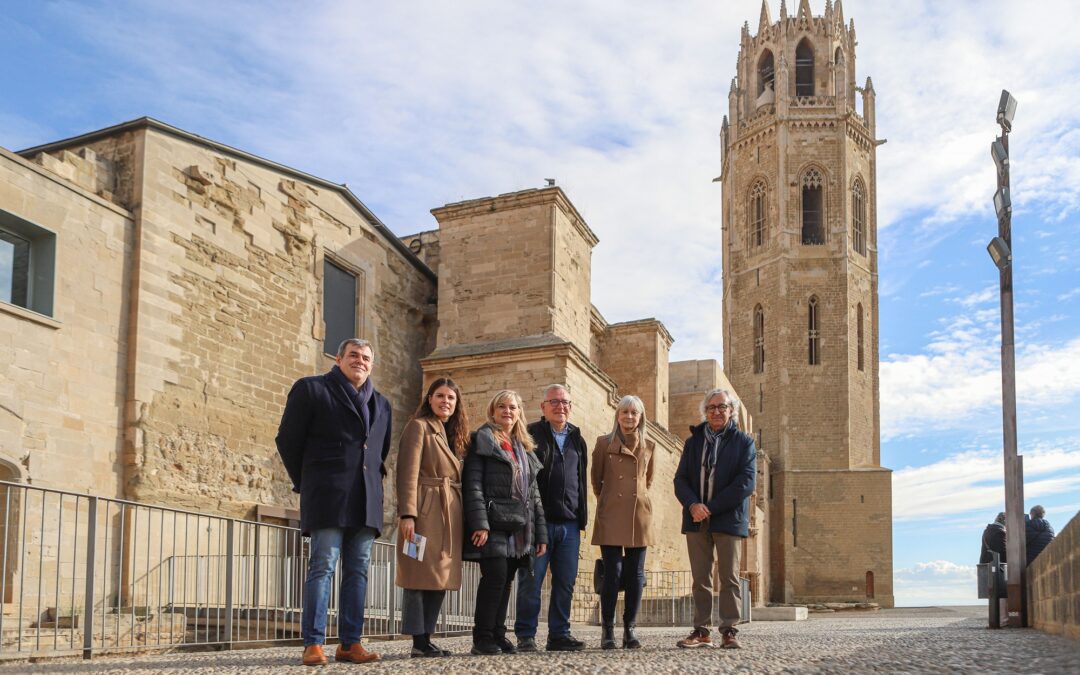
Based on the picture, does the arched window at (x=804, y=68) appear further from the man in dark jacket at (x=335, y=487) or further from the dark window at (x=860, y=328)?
the man in dark jacket at (x=335, y=487)

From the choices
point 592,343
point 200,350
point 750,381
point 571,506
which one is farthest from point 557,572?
point 750,381

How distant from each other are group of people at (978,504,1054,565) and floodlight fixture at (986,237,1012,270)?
313cm

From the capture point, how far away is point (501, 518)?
6613 mm

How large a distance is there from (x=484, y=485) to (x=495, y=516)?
204 millimetres

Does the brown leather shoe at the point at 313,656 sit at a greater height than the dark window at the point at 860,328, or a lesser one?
lesser

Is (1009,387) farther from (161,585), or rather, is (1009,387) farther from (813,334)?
(813,334)

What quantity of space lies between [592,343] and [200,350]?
11.7 m

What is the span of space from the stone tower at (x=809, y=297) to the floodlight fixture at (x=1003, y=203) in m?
37.3

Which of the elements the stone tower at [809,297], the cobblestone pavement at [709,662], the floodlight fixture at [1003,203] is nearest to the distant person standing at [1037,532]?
the floodlight fixture at [1003,203]

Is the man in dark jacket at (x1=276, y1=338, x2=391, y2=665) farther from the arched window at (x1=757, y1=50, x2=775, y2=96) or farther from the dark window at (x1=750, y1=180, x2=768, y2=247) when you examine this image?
the arched window at (x1=757, y1=50, x2=775, y2=96)

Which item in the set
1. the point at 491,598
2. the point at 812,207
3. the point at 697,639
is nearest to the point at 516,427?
the point at 491,598

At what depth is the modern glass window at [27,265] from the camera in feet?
38.3

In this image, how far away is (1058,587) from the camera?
851cm

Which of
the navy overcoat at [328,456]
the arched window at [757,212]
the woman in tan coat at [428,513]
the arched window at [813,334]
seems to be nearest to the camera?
the navy overcoat at [328,456]
